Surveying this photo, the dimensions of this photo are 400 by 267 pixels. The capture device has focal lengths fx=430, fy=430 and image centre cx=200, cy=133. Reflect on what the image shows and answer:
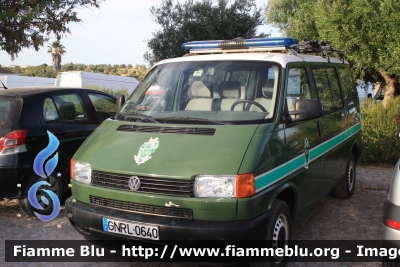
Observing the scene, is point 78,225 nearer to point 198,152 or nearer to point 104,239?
point 104,239

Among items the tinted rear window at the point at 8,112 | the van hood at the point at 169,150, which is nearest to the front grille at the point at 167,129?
the van hood at the point at 169,150

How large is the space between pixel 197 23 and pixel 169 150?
19.7 m

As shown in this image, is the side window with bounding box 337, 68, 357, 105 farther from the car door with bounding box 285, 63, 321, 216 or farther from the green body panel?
the green body panel

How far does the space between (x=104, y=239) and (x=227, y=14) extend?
20.4 m

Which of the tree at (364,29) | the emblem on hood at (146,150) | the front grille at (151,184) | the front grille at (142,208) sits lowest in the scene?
the front grille at (142,208)

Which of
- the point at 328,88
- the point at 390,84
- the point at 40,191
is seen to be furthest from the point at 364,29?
the point at 40,191

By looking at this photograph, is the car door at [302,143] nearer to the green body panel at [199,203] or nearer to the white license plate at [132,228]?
the green body panel at [199,203]

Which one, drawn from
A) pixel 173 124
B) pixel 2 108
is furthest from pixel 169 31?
pixel 173 124

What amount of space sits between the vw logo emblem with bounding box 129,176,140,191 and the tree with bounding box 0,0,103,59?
7.65 meters

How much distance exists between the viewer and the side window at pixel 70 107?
20.5 ft

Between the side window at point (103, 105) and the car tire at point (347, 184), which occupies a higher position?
the side window at point (103, 105)

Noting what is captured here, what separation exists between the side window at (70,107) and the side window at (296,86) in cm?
341

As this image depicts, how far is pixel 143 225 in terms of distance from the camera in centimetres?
357

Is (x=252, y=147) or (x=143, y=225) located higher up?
(x=252, y=147)
